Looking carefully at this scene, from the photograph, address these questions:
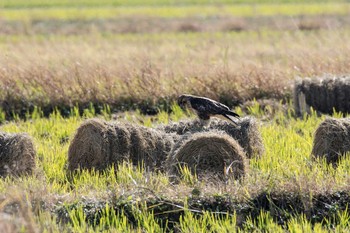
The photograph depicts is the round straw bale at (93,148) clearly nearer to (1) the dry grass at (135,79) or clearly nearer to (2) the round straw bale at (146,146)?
(2) the round straw bale at (146,146)

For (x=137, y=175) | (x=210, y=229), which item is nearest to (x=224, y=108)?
(x=137, y=175)

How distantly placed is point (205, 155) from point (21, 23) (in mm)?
22863

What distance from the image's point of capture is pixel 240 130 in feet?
29.6

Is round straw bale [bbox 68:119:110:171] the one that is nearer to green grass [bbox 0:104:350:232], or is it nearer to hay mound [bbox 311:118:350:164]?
green grass [bbox 0:104:350:232]

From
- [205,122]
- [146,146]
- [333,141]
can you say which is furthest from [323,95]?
[146,146]

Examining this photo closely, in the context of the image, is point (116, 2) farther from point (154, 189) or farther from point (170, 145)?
point (154, 189)

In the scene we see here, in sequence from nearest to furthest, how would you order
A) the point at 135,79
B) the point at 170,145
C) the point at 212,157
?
1. the point at 212,157
2. the point at 170,145
3. the point at 135,79

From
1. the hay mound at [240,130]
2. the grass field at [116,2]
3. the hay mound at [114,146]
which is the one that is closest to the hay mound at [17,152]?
the hay mound at [114,146]

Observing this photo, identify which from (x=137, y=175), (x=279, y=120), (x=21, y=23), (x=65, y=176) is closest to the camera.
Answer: (x=137, y=175)

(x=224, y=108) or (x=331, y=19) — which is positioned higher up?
(x=224, y=108)

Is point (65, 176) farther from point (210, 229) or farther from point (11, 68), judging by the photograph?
point (11, 68)

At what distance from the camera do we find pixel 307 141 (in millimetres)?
9523

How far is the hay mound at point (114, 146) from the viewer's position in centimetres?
841

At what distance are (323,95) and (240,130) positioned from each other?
10.0 feet
